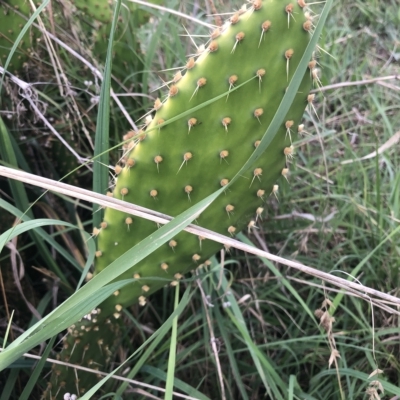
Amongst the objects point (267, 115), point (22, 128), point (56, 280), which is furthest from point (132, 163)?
point (22, 128)

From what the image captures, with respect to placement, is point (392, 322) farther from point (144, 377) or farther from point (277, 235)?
point (144, 377)

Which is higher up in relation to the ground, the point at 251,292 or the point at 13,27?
the point at 13,27

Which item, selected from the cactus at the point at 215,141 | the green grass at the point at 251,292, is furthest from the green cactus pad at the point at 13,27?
the cactus at the point at 215,141

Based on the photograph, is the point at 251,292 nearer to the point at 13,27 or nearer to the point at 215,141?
the point at 215,141

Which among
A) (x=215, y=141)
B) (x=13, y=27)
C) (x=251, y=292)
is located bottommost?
(x=251, y=292)

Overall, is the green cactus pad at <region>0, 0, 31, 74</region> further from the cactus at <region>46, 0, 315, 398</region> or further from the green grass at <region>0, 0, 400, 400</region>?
the cactus at <region>46, 0, 315, 398</region>

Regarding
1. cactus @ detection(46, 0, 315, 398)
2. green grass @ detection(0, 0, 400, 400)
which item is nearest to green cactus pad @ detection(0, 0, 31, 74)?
green grass @ detection(0, 0, 400, 400)

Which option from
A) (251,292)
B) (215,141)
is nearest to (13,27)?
(215,141)
